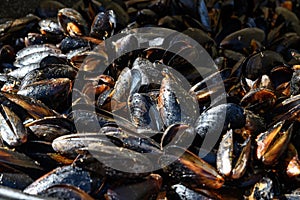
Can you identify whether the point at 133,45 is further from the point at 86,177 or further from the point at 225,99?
the point at 86,177

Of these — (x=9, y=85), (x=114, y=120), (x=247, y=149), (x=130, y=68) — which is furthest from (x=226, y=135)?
(x=9, y=85)

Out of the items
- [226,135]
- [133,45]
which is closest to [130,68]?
[133,45]

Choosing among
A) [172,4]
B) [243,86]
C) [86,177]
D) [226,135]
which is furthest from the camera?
[172,4]

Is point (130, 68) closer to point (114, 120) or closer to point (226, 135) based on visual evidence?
point (114, 120)

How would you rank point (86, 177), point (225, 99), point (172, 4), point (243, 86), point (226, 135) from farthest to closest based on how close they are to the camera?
point (172, 4)
point (243, 86)
point (225, 99)
point (226, 135)
point (86, 177)

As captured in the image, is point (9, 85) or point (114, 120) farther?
point (9, 85)

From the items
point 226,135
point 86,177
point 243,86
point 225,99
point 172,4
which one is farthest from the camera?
point 172,4
